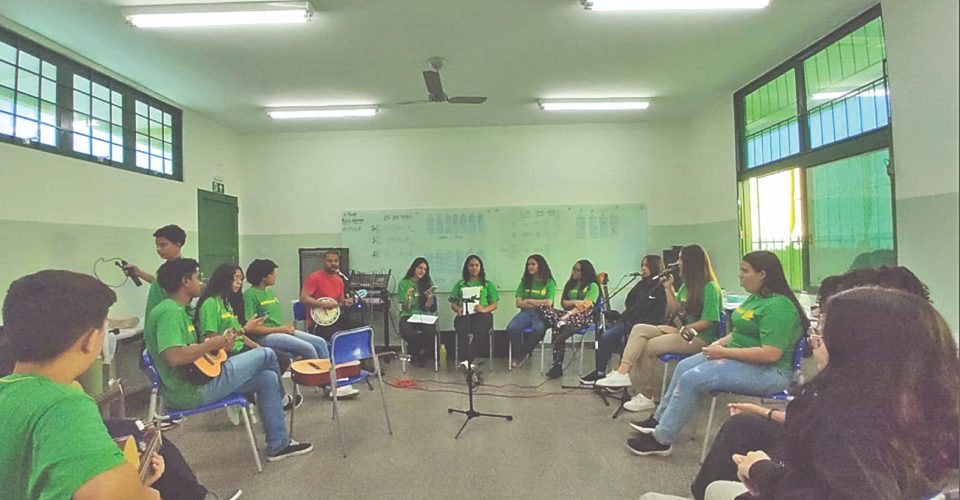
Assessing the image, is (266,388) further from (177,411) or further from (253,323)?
(253,323)

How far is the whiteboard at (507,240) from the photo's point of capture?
21.0 ft

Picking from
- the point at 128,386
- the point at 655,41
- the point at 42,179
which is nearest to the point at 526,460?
the point at 655,41

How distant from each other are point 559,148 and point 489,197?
3.57ft

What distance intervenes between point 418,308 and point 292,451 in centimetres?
274

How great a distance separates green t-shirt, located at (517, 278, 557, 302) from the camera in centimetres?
561

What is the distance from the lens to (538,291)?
5.66 m

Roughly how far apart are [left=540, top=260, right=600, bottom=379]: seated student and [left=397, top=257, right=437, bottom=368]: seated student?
3.78ft

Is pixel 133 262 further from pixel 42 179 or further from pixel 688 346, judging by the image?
pixel 688 346

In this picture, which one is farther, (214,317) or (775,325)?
(214,317)

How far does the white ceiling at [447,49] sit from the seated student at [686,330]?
65.1 inches

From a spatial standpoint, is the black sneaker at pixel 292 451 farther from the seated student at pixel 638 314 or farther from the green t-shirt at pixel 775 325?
the green t-shirt at pixel 775 325

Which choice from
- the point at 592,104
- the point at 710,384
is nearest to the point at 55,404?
the point at 710,384

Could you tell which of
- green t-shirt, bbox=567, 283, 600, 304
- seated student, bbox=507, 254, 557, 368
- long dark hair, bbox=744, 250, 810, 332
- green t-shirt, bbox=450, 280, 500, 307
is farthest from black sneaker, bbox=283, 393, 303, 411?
long dark hair, bbox=744, 250, 810, 332

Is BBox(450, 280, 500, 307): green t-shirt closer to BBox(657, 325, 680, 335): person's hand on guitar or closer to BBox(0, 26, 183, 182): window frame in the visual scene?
BBox(657, 325, 680, 335): person's hand on guitar
